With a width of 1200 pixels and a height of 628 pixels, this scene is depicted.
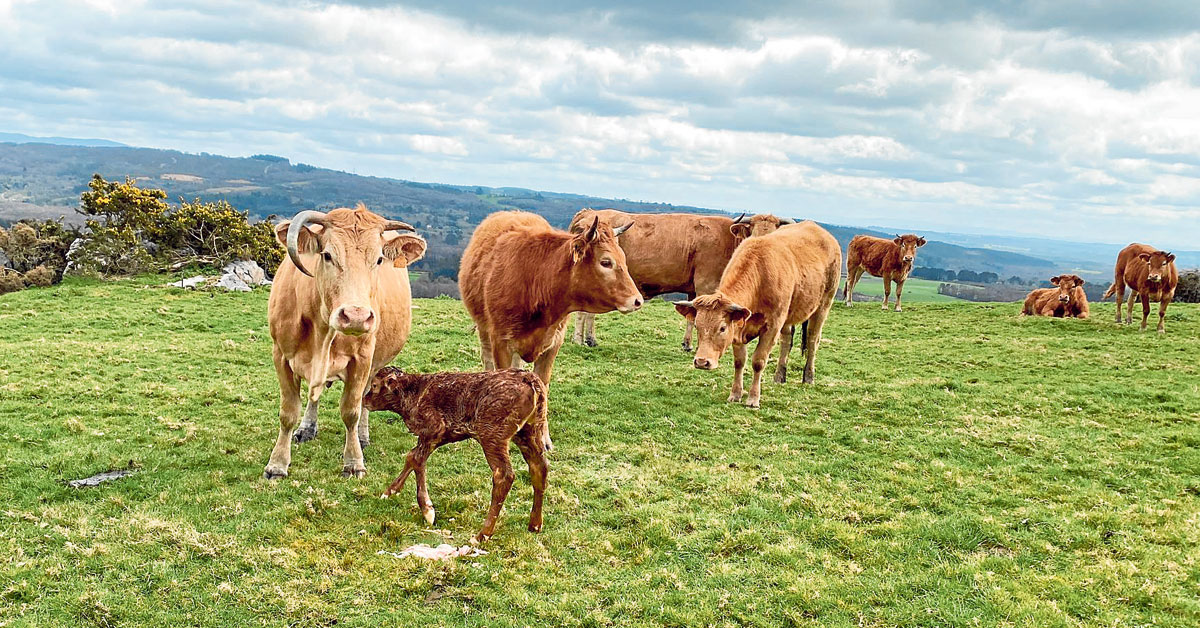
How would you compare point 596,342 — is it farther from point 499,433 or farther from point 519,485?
point 499,433

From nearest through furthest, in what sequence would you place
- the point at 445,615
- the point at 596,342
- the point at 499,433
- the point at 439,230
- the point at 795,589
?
the point at 445,615 < the point at 795,589 < the point at 499,433 < the point at 596,342 < the point at 439,230

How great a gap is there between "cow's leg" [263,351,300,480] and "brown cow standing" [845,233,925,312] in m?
21.6

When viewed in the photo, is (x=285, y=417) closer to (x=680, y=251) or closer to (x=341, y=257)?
(x=341, y=257)

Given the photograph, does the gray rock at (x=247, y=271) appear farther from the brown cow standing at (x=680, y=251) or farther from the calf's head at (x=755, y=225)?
the calf's head at (x=755, y=225)

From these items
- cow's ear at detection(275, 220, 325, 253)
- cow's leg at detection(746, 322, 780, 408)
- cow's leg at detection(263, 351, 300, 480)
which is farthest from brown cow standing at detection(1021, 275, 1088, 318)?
cow's ear at detection(275, 220, 325, 253)

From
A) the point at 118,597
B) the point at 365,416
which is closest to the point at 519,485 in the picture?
the point at 365,416

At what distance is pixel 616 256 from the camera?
8375 mm

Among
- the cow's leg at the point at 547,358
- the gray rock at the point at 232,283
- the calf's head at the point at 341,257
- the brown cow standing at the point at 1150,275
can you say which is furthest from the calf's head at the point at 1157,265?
the gray rock at the point at 232,283

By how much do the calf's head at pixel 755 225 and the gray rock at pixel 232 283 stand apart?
1584cm

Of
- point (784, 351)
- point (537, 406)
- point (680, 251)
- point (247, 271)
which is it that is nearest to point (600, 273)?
point (537, 406)

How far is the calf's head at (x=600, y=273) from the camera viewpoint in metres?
8.28

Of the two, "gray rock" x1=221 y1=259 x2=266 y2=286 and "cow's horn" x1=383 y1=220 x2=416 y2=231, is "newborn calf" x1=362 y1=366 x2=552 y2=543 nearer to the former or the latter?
"cow's horn" x1=383 y1=220 x2=416 y2=231

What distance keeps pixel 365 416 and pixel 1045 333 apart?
18.2 meters

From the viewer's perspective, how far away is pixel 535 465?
659 cm
